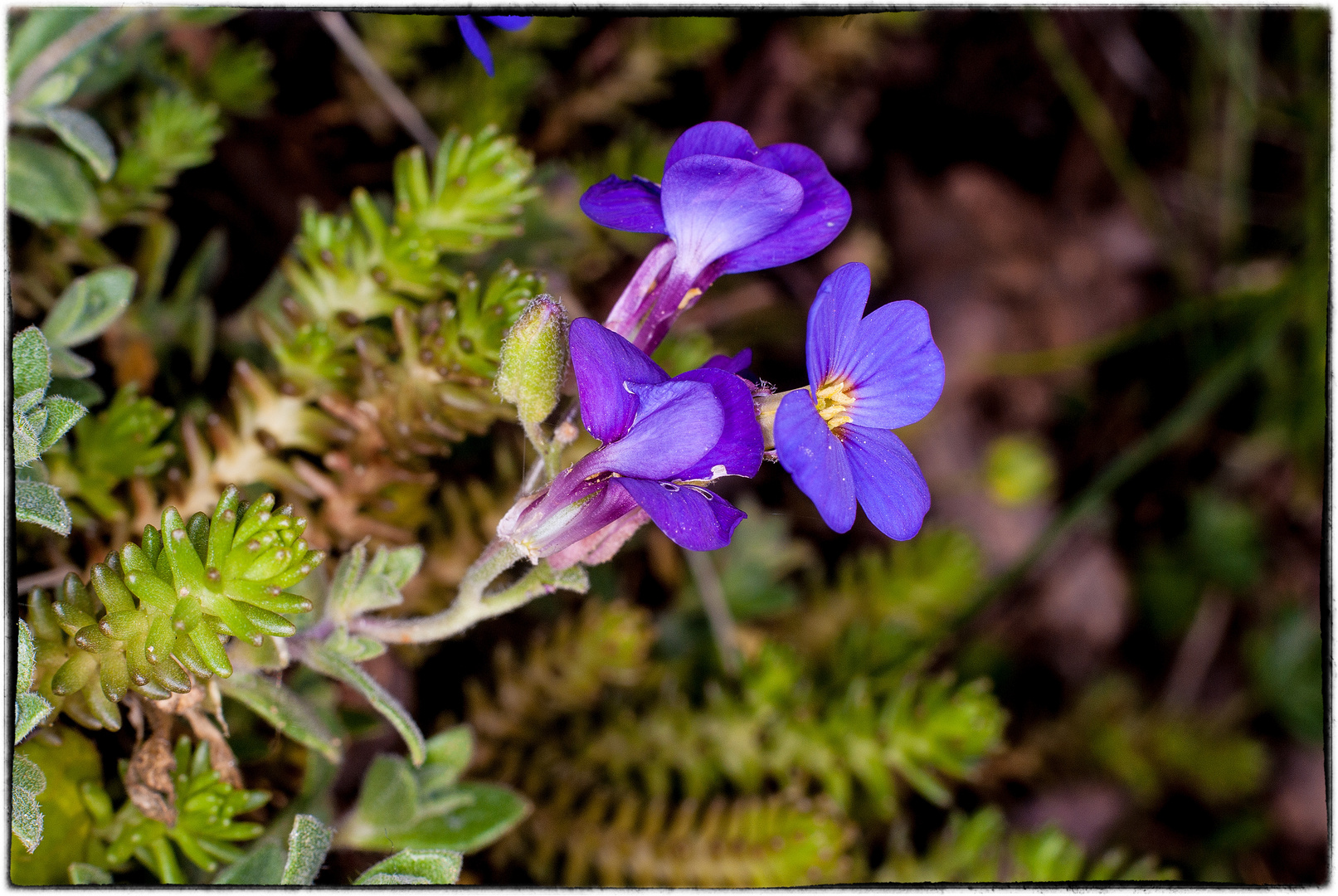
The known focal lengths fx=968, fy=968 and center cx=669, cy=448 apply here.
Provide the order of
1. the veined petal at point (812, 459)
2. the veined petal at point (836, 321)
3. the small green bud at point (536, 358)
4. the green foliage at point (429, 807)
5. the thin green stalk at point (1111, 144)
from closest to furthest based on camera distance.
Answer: the veined petal at point (812, 459)
the veined petal at point (836, 321)
the small green bud at point (536, 358)
the green foliage at point (429, 807)
the thin green stalk at point (1111, 144)

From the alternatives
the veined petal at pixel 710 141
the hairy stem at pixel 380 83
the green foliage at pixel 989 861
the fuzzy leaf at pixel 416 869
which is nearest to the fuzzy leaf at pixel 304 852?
the fuzzy leaf at pixel 416 869

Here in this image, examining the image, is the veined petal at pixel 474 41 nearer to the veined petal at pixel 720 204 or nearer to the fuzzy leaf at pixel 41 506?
the veined petal at pixel 720 204

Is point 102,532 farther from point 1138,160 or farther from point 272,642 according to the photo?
point 1138,160

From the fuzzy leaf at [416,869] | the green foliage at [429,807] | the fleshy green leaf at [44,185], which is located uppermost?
the fleshy green leaf at [44,185]

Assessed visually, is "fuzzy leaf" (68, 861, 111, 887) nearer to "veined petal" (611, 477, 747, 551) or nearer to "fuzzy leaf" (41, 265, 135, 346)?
"fuzzy leaf" (41, 265, 135, 346)

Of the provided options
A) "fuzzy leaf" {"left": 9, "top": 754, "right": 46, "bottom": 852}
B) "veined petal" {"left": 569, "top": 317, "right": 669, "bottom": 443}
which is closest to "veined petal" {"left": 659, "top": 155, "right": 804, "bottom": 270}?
"veined petal" {"left": 569, "top": 317, "right": 669, "bottom": 443}

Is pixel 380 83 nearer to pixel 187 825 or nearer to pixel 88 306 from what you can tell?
pixel 88 306

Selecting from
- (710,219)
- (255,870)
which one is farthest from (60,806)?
(710,219)
